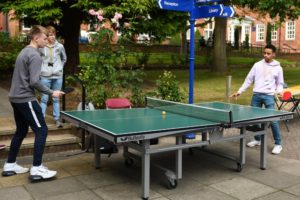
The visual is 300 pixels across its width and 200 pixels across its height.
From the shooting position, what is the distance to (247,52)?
36.2 meters

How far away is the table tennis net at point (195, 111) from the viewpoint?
530 centimetres

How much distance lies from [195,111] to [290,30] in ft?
135

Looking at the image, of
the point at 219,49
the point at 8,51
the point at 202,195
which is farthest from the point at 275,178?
the point at 219,49

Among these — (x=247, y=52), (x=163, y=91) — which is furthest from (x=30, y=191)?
(x=247, y=52)

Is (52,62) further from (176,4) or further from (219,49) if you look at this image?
(219,49)

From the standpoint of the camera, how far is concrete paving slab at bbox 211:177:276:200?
5074 mm

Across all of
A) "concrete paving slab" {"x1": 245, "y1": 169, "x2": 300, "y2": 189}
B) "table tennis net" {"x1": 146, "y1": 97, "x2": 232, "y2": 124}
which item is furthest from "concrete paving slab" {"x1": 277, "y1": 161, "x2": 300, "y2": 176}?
"table tennis net" {"x1": 146, "y1": 97, "x2": 232, "y2": 124}

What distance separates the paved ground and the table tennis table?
0.22 m

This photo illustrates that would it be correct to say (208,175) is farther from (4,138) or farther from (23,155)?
(4,138)

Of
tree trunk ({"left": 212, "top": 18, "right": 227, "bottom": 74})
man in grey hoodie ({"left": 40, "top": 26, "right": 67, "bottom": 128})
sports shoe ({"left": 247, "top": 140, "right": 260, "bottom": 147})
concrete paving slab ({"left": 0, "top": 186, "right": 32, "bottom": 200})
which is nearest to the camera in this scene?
concrete paving slab ({"left": 0, "top": 186, "right": 32, "bottom": 200})

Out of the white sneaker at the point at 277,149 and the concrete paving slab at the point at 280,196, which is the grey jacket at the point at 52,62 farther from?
the concrete paving slab at the point at 280,196

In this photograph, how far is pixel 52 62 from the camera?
24.4 ft

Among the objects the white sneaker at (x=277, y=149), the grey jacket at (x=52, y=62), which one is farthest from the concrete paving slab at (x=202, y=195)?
the grey jacket at (x=52, y=62)

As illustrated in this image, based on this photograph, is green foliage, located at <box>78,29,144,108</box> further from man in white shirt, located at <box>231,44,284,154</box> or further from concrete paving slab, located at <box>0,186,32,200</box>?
concrete paving slab, located at <box>0,186,32,200</box>
